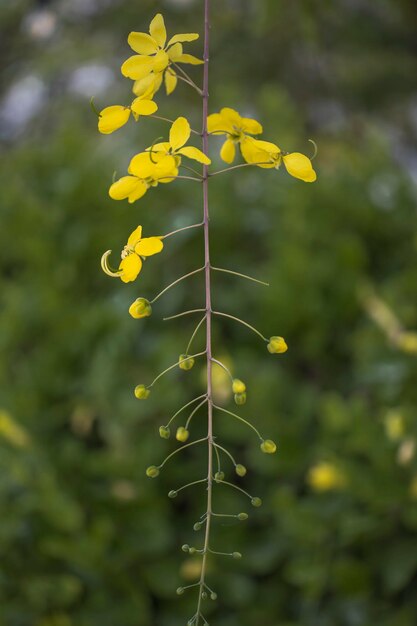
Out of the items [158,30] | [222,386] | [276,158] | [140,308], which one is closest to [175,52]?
[158,30]

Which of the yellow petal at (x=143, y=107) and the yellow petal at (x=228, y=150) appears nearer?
the yellow petal at (x=143, y=107)

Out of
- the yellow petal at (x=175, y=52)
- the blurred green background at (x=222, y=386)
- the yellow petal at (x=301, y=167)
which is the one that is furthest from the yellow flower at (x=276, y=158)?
the blurred green background at (x=222, y=386)

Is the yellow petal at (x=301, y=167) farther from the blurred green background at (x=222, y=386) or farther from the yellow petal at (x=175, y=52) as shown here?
the blurred green background at (x=222, y=386)

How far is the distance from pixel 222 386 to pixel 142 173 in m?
0.97

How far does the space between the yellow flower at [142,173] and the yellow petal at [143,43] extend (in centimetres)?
10

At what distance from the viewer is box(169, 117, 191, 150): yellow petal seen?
810 mm

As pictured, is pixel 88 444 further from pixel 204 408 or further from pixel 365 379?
pixel 365 379

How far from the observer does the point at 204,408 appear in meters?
1.90

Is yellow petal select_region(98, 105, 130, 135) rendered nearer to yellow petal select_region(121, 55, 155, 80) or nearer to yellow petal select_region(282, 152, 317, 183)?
yellow petal select_region(121, 55, 155, 80)

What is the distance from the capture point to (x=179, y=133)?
0.81 meters

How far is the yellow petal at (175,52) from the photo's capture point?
A: 85cm

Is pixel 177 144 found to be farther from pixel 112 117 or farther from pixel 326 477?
pixel 326 477

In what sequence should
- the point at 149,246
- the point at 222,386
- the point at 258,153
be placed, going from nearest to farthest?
the point at 149,246, the point at 258,153, the point at 222,386

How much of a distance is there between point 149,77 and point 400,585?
1112mm
